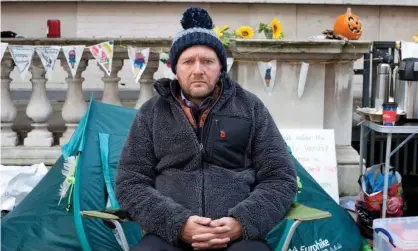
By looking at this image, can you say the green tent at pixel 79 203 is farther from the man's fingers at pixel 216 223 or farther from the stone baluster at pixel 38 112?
the stone baluster at pixel 38 112

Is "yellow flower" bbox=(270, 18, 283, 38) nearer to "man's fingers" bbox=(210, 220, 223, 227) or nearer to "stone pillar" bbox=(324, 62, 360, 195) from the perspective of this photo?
"stone pillar" bbox=(324, 62, 360, 195)

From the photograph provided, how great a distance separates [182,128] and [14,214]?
1416 mm

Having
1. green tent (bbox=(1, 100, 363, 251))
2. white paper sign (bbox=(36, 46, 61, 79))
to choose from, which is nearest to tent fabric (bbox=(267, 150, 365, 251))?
green tent (bbox=(1, 100, 363, 251))

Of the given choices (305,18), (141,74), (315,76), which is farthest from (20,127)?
(305,18)

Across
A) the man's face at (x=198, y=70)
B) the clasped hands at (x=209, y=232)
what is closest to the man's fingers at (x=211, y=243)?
the clasped hands at (x=209, y=232)

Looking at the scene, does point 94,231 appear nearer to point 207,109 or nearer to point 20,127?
point 207,109

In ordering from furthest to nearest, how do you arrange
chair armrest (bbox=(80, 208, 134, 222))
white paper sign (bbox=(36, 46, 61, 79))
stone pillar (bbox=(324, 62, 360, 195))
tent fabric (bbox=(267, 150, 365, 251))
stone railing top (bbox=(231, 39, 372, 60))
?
stone pillar (bbox=(324, 62, 360, 195)) → white paper sign (bbox=(36, 46, 61, 79)) → stone railing top (bbox=(231, 39, 372, 60)) → tent fabric (bbox=(267, 150, 365, 251)) → chair armrest (bbox=(80, 208, 134, 222))

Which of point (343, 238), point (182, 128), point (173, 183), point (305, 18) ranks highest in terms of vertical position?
point (305, 18)

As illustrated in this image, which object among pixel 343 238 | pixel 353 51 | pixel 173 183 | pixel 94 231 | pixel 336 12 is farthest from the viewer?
pixel 336 12

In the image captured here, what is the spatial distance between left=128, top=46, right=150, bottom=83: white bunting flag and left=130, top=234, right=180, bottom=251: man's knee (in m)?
2.29

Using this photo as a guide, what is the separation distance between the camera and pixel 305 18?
29.3 feet

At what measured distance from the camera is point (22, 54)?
475cm

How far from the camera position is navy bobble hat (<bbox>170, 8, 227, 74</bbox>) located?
9.57 feet

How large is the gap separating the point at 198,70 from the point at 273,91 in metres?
1.99
